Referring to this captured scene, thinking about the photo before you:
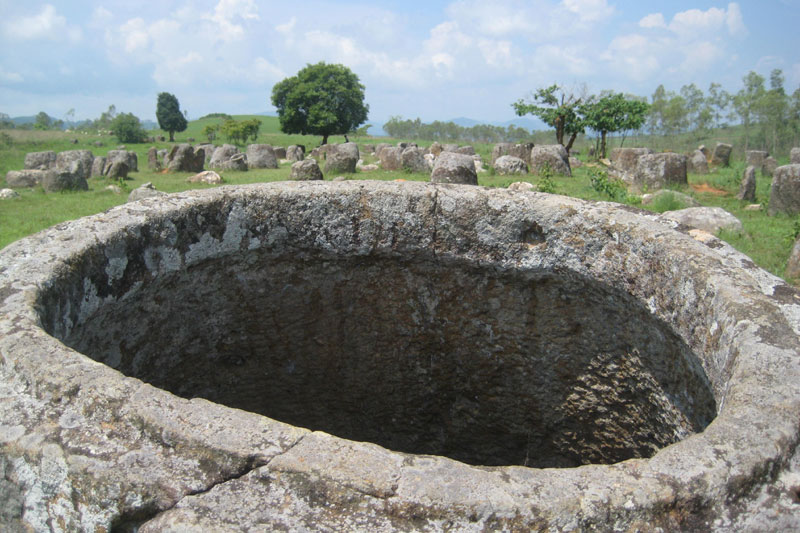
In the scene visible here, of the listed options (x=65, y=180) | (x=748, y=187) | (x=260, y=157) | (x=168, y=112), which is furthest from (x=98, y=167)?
(x=168, y=112)

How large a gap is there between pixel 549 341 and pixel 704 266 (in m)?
1.01

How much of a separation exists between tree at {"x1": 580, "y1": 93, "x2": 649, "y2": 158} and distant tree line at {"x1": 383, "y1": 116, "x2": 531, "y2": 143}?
2682 centimetres

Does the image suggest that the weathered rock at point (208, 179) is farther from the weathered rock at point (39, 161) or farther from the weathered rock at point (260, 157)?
the weathered rock at point (39, 161)

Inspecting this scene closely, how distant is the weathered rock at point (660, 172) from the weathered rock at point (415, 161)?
19.9 ft

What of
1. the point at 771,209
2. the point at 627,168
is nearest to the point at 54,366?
the point at 771,209

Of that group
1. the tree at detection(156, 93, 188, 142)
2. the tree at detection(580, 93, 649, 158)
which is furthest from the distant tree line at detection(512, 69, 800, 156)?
the tree at detection(156, 93, 188, 142)

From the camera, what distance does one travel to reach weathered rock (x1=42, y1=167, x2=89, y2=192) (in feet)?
47.6

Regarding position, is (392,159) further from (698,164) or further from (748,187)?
(698,164)

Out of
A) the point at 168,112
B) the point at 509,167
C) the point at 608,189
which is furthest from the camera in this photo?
the point at 168,112

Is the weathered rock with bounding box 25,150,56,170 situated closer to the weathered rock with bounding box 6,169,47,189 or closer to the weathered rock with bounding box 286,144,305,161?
the weathered rock with bounding box 6,169,47,189

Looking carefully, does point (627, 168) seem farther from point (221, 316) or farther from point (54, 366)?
point (54, 366)

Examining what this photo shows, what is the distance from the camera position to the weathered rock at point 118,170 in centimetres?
1750

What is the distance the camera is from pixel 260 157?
2155 cm

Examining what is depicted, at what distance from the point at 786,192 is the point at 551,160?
26.3 ft
